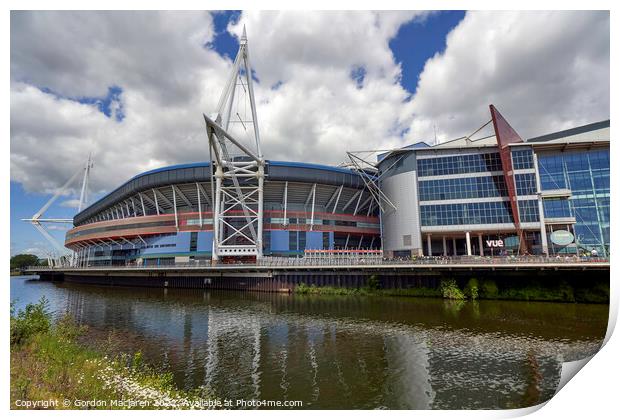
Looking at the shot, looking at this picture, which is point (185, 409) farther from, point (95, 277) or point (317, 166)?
point (95, 277)

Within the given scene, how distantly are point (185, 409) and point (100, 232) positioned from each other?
98.6 meters

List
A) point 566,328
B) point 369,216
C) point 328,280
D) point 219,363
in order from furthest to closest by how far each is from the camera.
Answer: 1. point 369,216
2. point 328,280
3. point 566,328
4. point 219,363

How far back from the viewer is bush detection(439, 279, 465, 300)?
4016 cm

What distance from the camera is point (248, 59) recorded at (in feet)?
201

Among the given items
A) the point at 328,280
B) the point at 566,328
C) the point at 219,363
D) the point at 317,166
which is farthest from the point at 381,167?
the point at 219,363

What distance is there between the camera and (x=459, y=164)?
57.9 metres

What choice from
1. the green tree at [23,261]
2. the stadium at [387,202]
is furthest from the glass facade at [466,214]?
the green tree at [23,261]

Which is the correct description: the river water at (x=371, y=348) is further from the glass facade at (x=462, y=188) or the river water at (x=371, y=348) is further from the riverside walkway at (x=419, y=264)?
the glass facade at (x=462, y=188)

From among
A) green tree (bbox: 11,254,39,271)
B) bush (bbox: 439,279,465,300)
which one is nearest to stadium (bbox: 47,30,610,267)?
bush (bbox: 439,279,465,300)

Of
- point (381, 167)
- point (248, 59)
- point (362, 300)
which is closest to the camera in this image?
point (362, 300)

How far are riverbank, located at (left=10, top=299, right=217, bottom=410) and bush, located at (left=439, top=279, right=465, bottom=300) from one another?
114 feet

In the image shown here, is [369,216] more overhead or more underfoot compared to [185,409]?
more overhead

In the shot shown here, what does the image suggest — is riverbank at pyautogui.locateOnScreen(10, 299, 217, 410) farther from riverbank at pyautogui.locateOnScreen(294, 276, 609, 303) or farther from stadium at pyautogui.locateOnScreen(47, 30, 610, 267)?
stadium at pyautogui.locateOnScreen(47, 30, 610, 267)

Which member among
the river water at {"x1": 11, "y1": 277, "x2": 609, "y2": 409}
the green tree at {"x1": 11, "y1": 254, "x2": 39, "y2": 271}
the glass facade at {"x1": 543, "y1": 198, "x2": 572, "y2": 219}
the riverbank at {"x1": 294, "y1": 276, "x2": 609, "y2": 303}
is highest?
the glass facade at {"x1": 543, "y1": 198, "x2": 572, "y2": 219}
